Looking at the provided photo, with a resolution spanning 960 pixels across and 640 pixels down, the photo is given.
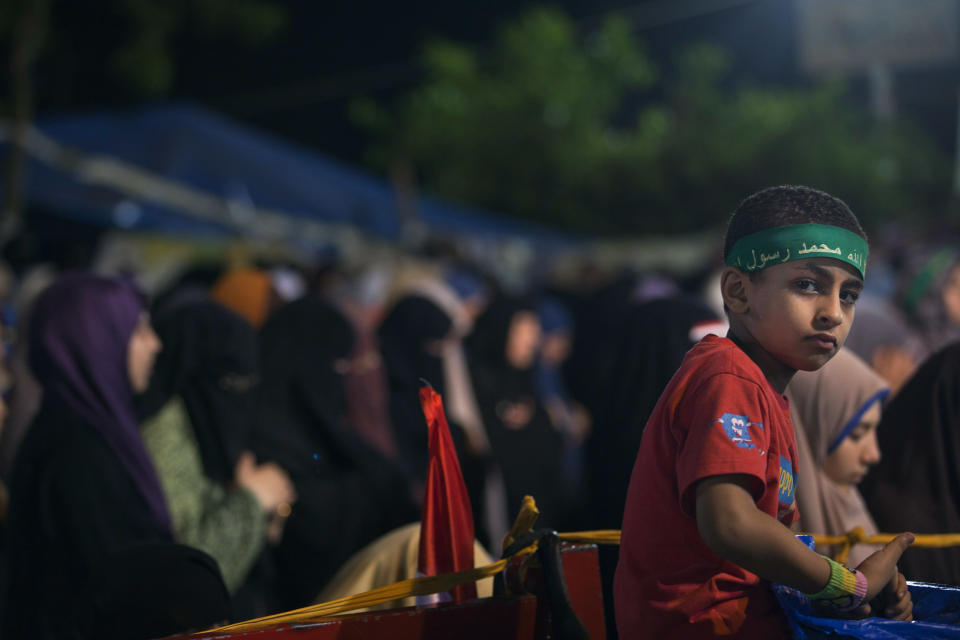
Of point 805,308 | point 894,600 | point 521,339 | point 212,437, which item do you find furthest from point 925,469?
point 521,339

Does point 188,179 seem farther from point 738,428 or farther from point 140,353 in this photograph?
point 738,428

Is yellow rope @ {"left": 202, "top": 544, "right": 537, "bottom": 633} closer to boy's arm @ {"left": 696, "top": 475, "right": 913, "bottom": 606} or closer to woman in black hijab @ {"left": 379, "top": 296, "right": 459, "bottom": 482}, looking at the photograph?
boy's arm @ {"left": 696, "top": 475, "right": 913, "bottom": 606}

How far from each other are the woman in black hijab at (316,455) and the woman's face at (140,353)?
104 cm

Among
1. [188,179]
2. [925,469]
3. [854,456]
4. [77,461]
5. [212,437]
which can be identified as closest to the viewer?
[854,456]

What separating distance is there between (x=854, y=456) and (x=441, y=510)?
1.22 metres

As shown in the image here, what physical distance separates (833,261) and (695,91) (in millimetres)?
36876

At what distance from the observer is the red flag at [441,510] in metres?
2.14

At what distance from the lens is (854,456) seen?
277 centimetres

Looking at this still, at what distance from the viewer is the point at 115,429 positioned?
3.31 metres

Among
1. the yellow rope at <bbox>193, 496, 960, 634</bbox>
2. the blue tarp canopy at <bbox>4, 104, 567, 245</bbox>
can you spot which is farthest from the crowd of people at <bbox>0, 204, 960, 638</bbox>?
the blue tarp canopy at <bbox>4, 104, 567, 245</bbox>

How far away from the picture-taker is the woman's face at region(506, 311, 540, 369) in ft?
22.1

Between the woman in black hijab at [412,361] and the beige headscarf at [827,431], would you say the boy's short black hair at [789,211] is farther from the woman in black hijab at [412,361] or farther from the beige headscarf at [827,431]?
the woman in black hijab at [412,361]

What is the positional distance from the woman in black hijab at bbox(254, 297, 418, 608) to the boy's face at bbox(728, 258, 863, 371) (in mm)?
2953

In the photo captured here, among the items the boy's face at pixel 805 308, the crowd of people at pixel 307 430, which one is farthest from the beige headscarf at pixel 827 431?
the boy's face at pixel 805 308
